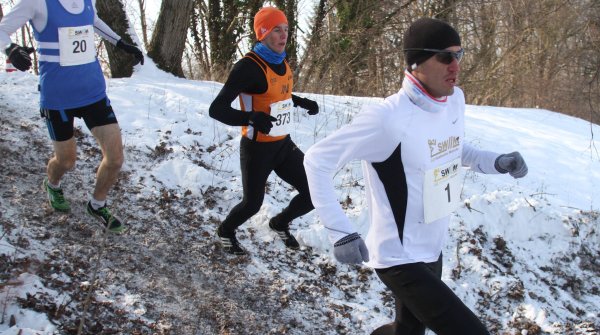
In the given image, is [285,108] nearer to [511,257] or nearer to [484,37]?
[511,257]

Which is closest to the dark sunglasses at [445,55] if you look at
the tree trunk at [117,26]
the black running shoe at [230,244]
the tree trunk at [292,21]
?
the black running shoe at [230,244]

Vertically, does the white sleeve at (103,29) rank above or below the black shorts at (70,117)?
above

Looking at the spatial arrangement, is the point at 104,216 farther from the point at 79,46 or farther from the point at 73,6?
the point at 73,6

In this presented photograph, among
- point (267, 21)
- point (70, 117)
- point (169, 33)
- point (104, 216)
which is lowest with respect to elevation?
point (104, 216)

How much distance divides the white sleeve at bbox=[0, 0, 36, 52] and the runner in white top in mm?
2388

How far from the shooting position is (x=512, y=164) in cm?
279

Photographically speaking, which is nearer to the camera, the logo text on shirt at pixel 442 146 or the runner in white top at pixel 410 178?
the runner in white top at pixel 410 178

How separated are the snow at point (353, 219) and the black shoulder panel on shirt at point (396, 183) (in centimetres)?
158

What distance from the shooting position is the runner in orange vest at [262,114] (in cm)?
360

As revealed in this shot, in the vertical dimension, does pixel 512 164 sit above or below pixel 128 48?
below

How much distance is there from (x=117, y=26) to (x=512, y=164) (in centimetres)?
654

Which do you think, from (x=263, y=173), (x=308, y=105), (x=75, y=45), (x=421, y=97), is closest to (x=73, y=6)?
(x=75, y=45)

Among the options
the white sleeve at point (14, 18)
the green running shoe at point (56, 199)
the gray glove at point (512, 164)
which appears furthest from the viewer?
the green running shoe at point (56, 199)

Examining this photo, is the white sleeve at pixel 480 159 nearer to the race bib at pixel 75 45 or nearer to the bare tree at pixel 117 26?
the race bib at pixel 75 45
